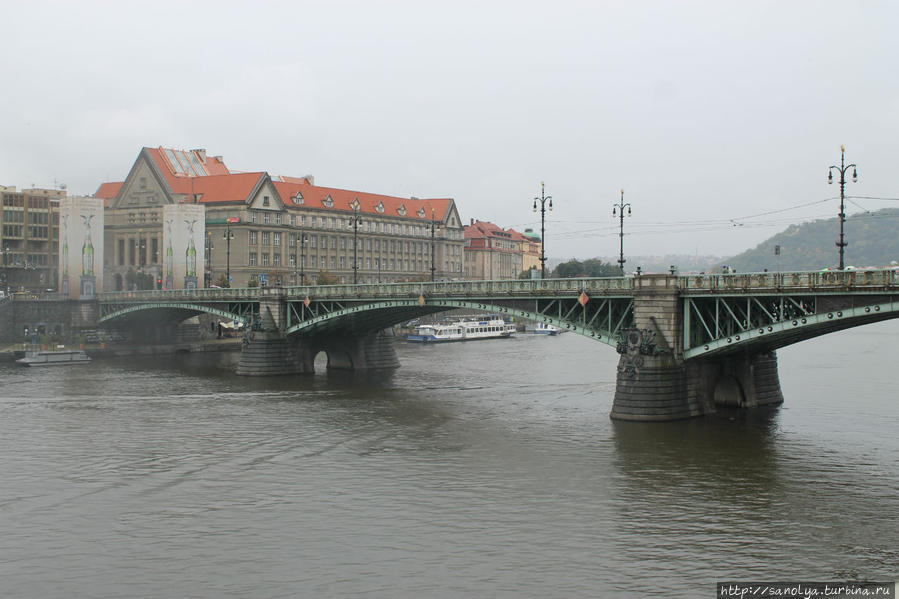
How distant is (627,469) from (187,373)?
55.7 meters

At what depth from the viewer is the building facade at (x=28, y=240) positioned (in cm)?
15100

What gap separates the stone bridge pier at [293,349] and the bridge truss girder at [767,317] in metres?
41.0

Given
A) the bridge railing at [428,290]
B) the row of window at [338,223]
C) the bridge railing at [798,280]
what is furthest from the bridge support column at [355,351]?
the row of window at [338,223]

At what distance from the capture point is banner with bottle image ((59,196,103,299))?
119 metres

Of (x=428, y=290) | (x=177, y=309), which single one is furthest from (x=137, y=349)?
(x=428, y=290)

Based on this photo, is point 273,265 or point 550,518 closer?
point 550,518

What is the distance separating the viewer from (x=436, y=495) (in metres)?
38.0

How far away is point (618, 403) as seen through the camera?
2098 inches

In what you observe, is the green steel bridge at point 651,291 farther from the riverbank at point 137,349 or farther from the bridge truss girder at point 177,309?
the riverbank at point 137,349

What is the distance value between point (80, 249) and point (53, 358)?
3083 centimetres

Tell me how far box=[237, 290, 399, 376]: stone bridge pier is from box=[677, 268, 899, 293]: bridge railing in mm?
41535

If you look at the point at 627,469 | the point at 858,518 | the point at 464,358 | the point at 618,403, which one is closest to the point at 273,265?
the point at 464,358

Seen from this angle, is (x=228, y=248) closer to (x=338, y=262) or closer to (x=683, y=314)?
(x=338, y=262)

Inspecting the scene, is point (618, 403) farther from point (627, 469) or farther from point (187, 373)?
point (187, 373)
